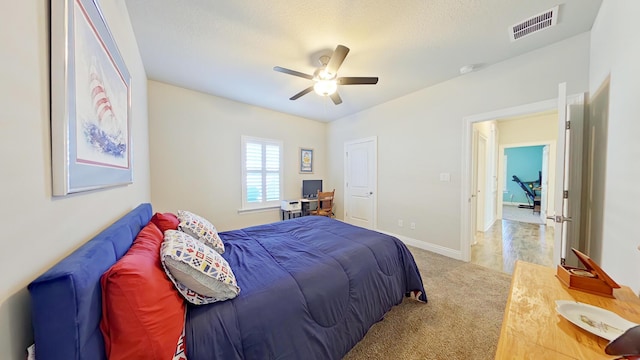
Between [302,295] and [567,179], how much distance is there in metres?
2.34

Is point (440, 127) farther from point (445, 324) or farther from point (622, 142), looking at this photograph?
point (445, 324)

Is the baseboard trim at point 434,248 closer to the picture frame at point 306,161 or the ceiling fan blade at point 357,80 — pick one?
the picture frame at point 306,161

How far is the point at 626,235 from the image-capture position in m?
1.22

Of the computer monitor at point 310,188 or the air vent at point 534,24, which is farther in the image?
the computer monitor at point 310,188

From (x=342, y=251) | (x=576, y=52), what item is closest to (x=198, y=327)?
(x=342, y=251)

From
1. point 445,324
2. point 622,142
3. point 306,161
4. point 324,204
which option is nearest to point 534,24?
point 622,142

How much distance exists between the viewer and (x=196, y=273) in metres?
1.02

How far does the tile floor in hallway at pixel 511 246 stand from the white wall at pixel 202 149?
3.70 metres

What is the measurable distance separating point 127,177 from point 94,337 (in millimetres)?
1249

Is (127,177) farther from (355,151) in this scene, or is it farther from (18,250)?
(355,151)

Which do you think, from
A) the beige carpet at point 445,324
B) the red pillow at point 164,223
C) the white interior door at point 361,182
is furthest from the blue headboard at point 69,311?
the white interior door at point 361,182

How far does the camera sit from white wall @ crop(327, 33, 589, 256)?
2242mm

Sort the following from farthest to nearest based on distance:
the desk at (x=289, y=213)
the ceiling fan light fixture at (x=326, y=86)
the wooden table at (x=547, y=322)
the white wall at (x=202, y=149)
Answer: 1. the desk at (x=289, y=213)
2. the white wall at (x=202, y=149)
3. the ceiling fan light fixture at (x=326, y=86)
4. the wooden table at (x=547, y=322)

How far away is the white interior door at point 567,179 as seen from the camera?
1738 mm
